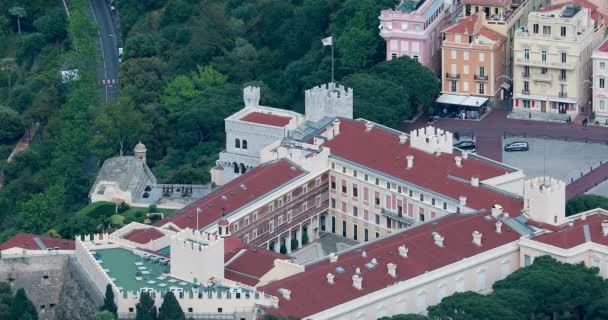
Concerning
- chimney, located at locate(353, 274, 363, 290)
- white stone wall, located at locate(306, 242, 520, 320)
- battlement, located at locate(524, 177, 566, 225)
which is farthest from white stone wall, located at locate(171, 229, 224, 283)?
battlement, located at locate(524, 177, 566, 225)

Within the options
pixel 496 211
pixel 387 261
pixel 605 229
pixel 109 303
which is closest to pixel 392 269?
pixel 387 261

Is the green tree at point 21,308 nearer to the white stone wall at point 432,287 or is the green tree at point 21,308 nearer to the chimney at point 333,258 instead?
the chimney at point 333,258

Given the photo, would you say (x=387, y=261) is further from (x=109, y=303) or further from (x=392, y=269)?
(x=109, y=303)

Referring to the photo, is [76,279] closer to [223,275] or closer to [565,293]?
[223,275]

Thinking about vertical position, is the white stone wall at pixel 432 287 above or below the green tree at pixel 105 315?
above

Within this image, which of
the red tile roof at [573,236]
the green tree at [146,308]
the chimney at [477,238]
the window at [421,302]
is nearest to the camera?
the green tree at [146,308]

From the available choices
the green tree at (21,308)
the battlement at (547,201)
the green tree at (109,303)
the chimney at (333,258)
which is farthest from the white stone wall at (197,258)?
the battlement at (547,201)
